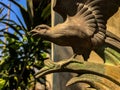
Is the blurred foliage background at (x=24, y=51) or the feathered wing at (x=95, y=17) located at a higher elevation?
the blurred foliage background at (x=24, y=51)

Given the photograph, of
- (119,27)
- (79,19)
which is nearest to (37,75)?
(79,19)

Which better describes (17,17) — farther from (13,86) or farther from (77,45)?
(77,45)

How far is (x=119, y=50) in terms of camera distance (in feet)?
7.45

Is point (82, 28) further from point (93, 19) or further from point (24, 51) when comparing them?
point (24, 51)

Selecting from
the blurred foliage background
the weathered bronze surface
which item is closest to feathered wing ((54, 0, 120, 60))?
the weathered bronze surface

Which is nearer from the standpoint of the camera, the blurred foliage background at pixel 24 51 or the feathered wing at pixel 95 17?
the feathered wing at pixel 95 17

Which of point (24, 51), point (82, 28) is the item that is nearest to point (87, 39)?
point (82, 28)

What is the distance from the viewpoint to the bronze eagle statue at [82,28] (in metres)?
2.19

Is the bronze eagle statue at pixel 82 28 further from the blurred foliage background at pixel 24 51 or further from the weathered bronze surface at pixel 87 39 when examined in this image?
the blurred foliage background at pixel 24 51

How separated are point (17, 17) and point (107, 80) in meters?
3.46

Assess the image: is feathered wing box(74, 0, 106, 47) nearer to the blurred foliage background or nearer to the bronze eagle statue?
the bronze eagle statue

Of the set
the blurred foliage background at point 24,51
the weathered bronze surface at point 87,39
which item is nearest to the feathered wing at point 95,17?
the weathered bronze surface at point 87,39

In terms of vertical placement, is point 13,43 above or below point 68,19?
above

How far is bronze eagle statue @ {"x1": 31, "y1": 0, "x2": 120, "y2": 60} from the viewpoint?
2.19m
